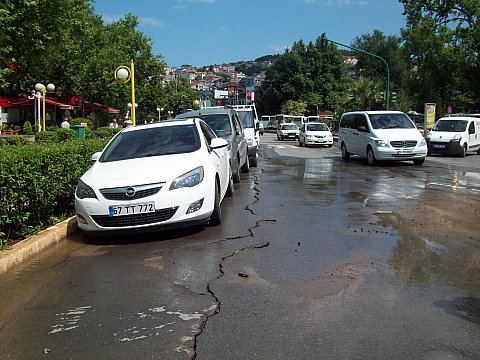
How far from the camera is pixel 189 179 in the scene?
20.9 feet

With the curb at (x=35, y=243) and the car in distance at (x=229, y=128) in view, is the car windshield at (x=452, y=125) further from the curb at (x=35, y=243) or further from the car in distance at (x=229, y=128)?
the curb at (x=35, y=243)

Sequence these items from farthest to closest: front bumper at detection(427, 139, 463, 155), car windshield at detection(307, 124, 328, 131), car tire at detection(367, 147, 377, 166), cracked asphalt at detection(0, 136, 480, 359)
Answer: car windshield at detection(307, 124, 328, 131) < front bumper at detection(427, 139, 463, 155) < car tire at detection(367, 147, 377, 166) < cracked asphalt at detection(0, 136, 480, 359)

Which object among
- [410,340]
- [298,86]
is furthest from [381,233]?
[298,86]

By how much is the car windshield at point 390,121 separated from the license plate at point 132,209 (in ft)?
39.4

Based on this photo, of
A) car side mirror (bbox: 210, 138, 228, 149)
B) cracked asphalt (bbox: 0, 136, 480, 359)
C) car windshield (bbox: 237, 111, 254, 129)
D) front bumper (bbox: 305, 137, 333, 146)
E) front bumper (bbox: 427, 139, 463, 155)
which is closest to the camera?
cracked asphalt (bbox: 0, 136, 480, 359)

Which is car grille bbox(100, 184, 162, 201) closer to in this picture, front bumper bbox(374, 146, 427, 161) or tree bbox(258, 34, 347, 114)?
front bumper bbox(374, 146, 427, 161)

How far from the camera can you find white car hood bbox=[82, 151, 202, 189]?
6164mm

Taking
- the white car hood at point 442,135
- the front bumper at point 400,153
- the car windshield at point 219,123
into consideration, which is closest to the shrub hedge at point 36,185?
the car windshield at point 219,123

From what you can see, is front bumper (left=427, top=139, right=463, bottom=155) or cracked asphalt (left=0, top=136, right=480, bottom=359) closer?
cracked asphalt (left=0, top=136, right=480, bottom=359)

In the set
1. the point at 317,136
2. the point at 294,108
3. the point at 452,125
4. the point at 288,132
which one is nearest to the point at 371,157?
the point at 452,125

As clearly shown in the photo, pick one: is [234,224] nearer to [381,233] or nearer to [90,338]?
[381,233]

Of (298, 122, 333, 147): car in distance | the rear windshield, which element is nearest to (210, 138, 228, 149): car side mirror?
(298, 122, 333, 147): car in distance

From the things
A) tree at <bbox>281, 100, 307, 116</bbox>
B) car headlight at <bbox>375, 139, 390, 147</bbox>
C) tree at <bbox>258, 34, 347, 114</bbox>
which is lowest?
car headlight at <bbox>375, 139, 390, 147</bbox>

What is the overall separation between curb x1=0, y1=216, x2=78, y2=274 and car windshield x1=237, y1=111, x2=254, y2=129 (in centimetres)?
1304
